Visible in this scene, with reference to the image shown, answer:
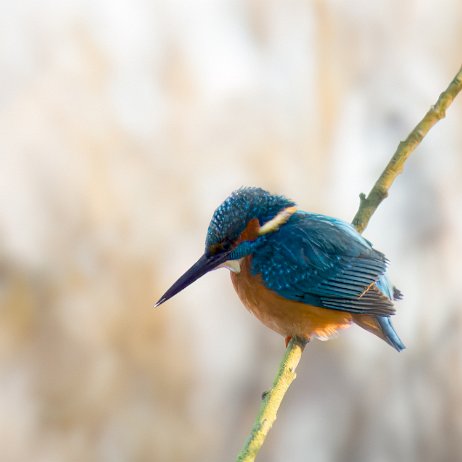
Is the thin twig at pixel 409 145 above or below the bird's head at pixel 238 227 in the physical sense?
above

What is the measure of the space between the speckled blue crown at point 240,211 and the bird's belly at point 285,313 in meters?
0.09

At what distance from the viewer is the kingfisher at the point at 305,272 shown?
47.6 inches

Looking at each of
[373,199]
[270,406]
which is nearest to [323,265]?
[373,199]

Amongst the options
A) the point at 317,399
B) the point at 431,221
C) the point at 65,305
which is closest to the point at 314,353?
the point at 317,399

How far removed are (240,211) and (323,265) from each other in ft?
0.57

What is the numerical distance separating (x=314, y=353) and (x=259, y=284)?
121cm

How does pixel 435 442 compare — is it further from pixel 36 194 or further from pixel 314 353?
pixel 36 194

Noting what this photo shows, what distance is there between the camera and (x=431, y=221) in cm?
249

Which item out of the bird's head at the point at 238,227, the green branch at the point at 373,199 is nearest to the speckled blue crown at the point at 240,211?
the bird's head at the point at 238,227

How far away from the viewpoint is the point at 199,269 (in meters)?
1.04

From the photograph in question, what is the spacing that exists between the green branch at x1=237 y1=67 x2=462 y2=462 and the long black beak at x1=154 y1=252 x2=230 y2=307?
0.15 m

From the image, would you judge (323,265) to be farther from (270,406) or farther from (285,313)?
(270,406)

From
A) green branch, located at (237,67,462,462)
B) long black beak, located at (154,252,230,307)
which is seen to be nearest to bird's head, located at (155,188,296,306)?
long black beak, located at (154,252,230,307)

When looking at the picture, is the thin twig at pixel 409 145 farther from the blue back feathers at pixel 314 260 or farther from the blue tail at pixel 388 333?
the blue tail at pixel 388 333
